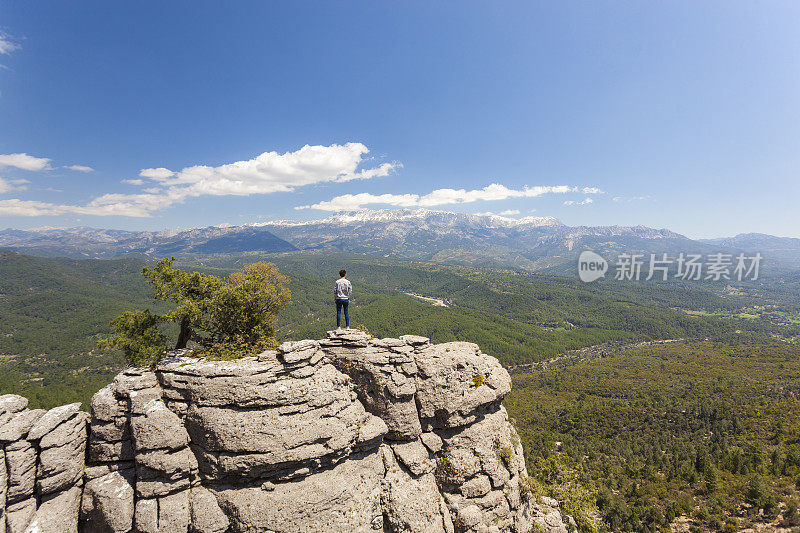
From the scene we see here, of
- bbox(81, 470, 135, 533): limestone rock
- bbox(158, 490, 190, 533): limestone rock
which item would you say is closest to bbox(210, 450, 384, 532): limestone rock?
bbox(158, 490, 190, 533): limestone rock

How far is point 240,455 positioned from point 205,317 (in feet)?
31.5

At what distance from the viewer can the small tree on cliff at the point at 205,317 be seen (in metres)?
17.7

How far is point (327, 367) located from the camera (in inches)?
704

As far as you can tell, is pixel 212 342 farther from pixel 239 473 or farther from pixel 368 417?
pixel 368 417

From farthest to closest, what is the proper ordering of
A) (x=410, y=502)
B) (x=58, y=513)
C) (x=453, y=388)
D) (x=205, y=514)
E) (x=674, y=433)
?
(x=674, y=433)
(x=453, y=388)
(x=410, y=502)
(x=205, y=514)
(x=58, y=513)

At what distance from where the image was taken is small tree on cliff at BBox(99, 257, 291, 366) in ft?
58.2

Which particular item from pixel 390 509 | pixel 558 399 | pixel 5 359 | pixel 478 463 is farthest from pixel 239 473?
pixel 5 359

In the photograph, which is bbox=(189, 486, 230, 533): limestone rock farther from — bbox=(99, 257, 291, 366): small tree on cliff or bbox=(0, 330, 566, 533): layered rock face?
bbox=(99, 257, 291, 366): small tree on cliff

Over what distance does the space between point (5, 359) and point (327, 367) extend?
882ft

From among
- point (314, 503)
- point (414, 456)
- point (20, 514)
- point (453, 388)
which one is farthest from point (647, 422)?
point (20, 514)

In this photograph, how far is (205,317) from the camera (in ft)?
64.7

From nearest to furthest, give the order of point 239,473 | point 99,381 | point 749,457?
point 239,473
point 749,457
point 99,381

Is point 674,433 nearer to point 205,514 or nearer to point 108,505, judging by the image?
point 205,514

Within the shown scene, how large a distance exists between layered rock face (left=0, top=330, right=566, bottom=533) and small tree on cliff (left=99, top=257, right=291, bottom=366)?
1.88 meters
